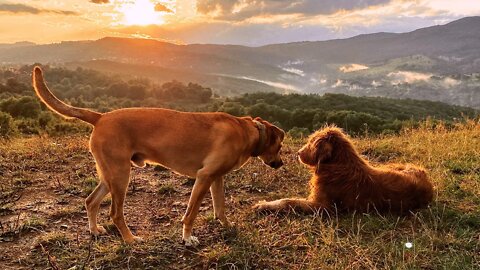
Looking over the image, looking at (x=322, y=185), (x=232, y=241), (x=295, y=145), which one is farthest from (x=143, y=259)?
(x=295, y=145)

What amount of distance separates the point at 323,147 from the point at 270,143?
0.74 meters

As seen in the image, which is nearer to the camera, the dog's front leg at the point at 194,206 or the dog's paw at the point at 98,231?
the dog's front leg at the point at 194,206

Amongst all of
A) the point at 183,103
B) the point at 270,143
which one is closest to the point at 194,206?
the point at 270,143

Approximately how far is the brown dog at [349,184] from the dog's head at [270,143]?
402mm

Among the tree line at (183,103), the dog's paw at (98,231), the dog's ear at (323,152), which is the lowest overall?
the tree line at (183,103)

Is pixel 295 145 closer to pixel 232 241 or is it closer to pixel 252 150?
pixel 252 150

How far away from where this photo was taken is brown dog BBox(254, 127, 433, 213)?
5.34 metres

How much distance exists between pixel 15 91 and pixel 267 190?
48417 millimetres

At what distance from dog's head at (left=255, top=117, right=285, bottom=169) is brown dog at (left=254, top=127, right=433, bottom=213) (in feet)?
1.32

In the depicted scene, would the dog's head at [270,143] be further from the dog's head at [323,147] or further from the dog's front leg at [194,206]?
the dog's front leg at [194,206]

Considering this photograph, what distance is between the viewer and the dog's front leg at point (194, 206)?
4582mm

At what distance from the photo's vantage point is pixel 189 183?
24.2 ft

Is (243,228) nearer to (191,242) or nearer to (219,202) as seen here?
(219,202)

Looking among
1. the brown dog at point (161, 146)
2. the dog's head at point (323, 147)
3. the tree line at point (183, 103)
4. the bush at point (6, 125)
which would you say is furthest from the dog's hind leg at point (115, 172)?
the tree line at point (183, 103)
